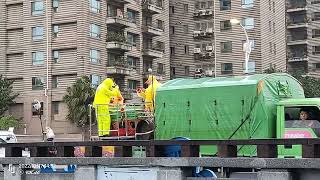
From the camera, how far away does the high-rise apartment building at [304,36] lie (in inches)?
3100

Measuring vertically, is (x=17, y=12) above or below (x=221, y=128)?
above

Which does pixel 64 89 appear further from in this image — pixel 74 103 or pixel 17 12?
pixel 17 12

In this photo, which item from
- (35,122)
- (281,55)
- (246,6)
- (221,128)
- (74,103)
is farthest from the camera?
(281,55)

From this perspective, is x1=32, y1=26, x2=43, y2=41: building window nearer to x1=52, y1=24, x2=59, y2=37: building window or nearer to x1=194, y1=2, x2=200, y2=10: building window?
x1=52, y1=24, x2=59, y2=37: building window

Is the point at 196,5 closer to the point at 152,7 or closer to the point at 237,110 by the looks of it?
the point at 152,7

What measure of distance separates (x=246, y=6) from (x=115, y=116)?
53.8 metres

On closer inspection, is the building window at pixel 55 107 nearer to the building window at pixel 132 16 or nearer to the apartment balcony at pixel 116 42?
the apartment balcony at pixel 116 42

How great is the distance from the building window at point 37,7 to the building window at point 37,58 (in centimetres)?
413

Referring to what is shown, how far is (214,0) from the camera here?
7338 centimetres

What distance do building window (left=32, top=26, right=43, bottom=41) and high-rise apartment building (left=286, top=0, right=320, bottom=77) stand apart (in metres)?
33.6

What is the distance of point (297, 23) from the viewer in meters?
79.5

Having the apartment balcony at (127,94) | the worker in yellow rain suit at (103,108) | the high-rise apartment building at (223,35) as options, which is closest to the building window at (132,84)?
the apartment balcony at (127,94)

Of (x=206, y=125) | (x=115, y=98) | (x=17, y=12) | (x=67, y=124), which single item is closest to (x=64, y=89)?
(x=67, y=124)

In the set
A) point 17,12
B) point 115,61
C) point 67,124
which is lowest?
point 67,124
